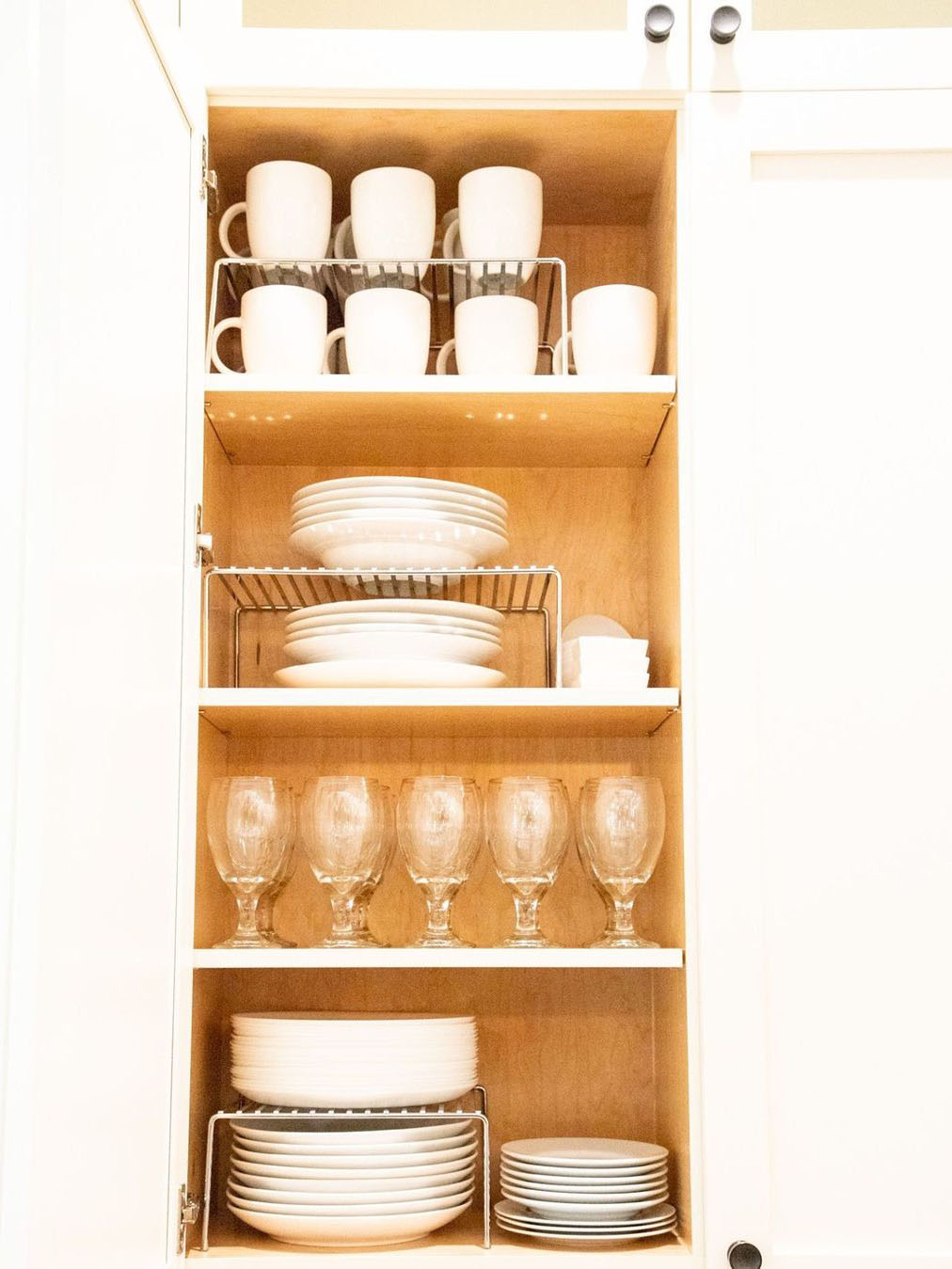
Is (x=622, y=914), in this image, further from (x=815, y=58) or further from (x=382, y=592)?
(x=815, y=58)

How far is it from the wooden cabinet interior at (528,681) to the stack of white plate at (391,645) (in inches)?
5.3

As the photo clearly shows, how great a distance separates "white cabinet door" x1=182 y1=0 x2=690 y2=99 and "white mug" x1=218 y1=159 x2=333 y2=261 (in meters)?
0.09

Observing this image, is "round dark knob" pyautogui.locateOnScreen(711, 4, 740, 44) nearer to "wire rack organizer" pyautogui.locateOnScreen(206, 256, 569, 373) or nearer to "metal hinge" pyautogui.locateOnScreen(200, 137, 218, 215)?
"wire rack organizer" pyautogui.locateOnScreen(206, 256, 569, 373)

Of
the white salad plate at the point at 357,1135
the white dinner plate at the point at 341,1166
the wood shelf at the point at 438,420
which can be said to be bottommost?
the white dinner plate at the point at 341,1166

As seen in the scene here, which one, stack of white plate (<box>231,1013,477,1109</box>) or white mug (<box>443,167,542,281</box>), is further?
white mug (<box>443,167,542,281</box>)

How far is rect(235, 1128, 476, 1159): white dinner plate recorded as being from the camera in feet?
4.36

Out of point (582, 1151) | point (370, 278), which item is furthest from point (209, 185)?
point (582, 1151)

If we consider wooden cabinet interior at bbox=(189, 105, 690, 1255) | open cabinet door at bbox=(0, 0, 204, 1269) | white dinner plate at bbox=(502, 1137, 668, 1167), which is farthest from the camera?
wooden cabinet interior at bbox=(189, 105, 690, 1255)

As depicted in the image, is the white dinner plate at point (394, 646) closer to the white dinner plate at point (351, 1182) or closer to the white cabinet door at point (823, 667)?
the white cabinet door at point (823, 667)

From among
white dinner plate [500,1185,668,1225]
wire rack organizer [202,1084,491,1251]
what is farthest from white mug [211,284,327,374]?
white dinner plate [500,1185,668,1225]

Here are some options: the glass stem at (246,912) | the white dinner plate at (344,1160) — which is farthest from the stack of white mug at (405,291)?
the white dinner plate at (344,1160)

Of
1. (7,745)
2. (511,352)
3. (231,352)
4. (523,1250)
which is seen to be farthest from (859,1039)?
(231,352)

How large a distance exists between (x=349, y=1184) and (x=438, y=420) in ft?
2.44

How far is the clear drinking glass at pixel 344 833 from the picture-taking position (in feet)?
4.54
